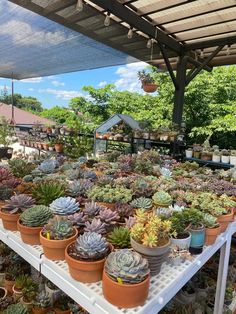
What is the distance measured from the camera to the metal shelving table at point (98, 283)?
2.54 feet

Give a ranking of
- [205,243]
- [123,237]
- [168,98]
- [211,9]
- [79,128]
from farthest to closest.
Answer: [168,98] < [79,128] < [211,9] < [205,243] < [123,237]

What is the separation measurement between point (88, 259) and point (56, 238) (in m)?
0.18

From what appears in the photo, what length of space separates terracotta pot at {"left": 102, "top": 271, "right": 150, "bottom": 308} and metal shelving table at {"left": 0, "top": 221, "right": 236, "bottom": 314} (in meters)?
0.02

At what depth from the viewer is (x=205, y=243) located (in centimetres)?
120

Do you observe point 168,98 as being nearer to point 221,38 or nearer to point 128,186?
point 221,38

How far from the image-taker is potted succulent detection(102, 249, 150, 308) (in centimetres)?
74

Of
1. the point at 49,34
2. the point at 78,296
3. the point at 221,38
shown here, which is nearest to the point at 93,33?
the point at 49,34

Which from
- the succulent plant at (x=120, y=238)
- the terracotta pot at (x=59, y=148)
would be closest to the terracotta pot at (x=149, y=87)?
the terracotta pot at (x=59, y=148)

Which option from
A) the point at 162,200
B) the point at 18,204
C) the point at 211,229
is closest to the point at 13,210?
the point at 18,204

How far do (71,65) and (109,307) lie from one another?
15.4 feet

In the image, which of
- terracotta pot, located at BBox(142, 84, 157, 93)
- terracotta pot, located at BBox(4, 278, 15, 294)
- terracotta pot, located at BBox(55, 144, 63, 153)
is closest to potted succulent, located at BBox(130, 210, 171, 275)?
terracotta pot, located at BBox(4, 278, 15, 294)

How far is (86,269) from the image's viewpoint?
83 centimetres

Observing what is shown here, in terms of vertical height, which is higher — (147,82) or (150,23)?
(150,23)

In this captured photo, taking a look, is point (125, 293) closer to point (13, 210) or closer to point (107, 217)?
point (107, 217)
